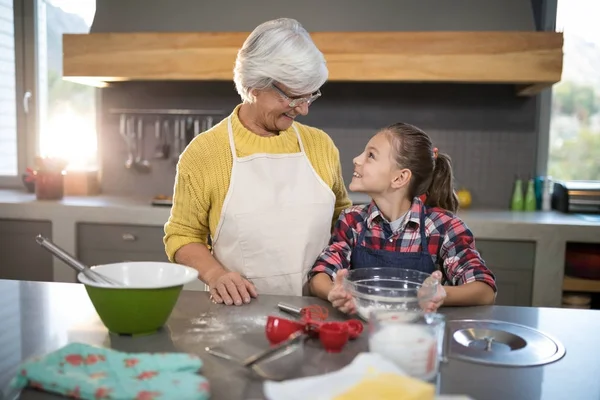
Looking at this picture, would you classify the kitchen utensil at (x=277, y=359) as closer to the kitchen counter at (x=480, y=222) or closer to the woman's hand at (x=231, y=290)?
the woman's hand at (x=231, y=290)

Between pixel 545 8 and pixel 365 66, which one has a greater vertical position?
pixel 545 8

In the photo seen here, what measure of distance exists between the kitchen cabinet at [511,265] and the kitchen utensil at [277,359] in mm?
1977

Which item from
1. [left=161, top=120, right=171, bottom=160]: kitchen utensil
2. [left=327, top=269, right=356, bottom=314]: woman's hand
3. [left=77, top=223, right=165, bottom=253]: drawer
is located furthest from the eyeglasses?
[left=161, top=120, right=171, bottom=160]: kitchen utensil

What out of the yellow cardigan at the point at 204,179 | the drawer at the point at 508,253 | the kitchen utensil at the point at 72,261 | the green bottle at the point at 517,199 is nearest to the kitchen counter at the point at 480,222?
the drawer at the point at 508,253

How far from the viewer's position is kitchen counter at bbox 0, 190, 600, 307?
2797mm

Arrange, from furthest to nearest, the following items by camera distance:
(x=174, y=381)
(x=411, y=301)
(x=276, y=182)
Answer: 1. (x=276, y=182)
2. (x=411, y=301)
3. (x=174, y=381)

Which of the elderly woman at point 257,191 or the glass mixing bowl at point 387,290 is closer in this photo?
the glass mixing bowl at point 387,290

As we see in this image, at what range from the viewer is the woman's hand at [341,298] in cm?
125

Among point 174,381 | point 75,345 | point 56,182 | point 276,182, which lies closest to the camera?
point 174,381

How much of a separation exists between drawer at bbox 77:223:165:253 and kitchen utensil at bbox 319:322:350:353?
80.6 inches

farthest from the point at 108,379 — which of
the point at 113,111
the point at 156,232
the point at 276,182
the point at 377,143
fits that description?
the point at 113,111

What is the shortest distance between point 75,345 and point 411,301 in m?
0.62

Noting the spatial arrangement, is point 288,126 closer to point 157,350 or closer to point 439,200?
point 439,200

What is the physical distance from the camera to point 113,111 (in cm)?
363
